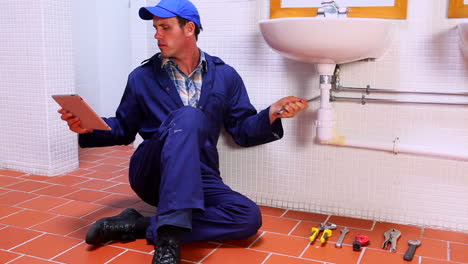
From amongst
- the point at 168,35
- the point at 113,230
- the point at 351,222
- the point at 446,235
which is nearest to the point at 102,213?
the point at 113,230

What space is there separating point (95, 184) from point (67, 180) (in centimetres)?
18

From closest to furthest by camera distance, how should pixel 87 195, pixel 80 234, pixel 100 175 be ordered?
pixel 80 234 → pixel 87 195 → pixel 100 175

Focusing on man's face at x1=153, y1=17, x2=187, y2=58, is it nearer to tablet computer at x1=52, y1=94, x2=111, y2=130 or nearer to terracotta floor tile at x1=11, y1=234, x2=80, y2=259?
tablet computer at x1=52, y1=94, x2=111, y2=130

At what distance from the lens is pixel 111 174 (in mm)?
2818

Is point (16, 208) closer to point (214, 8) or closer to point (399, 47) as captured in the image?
point (214, 8)

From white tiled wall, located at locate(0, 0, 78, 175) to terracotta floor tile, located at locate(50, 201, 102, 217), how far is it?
566 millimetres

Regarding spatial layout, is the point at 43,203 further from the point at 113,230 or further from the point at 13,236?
the point at 113,230

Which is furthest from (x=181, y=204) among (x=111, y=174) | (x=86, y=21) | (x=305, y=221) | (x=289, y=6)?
(x=86, y=21)

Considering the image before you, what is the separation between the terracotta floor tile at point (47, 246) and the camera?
174cm

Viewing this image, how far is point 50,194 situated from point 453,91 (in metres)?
1.84

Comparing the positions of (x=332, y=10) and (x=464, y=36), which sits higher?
(x=332, y=10)

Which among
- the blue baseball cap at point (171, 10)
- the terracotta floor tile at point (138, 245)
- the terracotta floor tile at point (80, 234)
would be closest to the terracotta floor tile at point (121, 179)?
the terracotta floor tile at point (80, 234)

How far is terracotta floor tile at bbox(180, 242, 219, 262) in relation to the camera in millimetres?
1721

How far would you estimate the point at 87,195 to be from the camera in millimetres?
2416
